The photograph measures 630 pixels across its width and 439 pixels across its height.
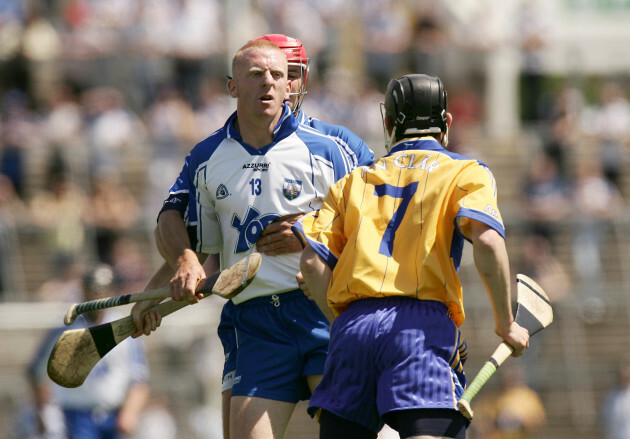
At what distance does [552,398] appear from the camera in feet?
47.9

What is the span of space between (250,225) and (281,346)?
23.4 inches

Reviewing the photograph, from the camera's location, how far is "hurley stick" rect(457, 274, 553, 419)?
4863 millimetres

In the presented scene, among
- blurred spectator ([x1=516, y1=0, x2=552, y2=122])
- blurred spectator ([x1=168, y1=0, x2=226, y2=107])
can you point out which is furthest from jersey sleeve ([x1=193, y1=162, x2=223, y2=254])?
blurred spectator ([x1=516, y1=0, x2=552, y2=122])

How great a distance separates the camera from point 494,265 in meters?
4.83

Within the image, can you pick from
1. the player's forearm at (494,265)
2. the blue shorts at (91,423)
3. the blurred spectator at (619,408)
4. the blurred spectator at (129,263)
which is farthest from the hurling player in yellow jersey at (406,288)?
the blurred spectator at (129,263)

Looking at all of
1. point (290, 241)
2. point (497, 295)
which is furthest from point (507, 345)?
point (290, 241)

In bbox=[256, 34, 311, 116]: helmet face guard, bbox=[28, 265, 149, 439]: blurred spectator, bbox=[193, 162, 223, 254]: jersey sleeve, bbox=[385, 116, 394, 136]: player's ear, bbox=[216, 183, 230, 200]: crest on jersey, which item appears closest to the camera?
bbox=[385, 116, 394, 136]: player's ear

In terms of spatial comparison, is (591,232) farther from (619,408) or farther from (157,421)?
(157,421)

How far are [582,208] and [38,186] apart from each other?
7303mm

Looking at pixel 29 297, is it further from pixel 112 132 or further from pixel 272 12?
pixel 272 12

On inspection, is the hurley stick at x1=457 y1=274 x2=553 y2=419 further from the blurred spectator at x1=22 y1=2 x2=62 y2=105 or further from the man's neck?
the blurred spectator at x1=22 y1=2 x2=62 y2=105

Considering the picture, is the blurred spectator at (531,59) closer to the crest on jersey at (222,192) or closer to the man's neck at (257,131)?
the man's neck at (257,131)

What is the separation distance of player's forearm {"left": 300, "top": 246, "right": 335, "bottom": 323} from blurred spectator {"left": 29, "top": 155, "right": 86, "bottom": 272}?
1049cm

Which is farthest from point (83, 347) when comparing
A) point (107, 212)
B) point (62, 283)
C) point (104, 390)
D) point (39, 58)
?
point (39, 58)
